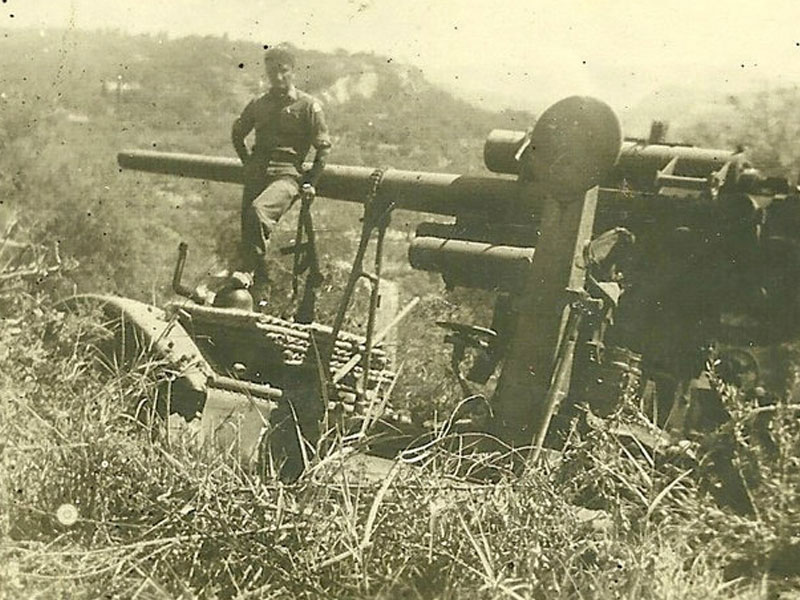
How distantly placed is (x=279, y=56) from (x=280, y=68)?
0.30 ft

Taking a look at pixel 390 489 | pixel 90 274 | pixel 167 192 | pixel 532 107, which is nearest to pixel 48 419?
pixel 390 489

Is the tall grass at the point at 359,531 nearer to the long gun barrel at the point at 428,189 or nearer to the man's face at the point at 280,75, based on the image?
the long gun barrel at the point at 428,189

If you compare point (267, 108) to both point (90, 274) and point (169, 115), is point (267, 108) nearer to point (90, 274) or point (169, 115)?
point (90, 274)

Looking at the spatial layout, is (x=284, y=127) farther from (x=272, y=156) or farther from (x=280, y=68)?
(x=280, y=68)

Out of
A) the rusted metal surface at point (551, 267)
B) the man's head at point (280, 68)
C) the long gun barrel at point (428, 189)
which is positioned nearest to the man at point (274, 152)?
the man's head at point (280, 68)

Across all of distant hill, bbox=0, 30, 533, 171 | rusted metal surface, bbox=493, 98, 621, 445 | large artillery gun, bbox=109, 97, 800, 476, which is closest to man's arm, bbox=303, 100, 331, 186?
large artillery gun, bbox=109, 97, 800, 476

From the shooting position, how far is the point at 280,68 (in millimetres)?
7031

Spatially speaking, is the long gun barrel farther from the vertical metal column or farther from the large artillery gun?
the vertical metal column

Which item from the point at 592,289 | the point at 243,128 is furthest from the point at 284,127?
the point at 592,289

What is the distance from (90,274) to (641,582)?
7410mm

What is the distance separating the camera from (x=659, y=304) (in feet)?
19.1

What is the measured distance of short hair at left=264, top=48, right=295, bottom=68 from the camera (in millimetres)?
6906

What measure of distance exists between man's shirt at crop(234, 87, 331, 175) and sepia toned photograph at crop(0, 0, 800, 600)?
20mm

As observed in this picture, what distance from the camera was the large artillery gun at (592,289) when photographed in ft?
16.3
